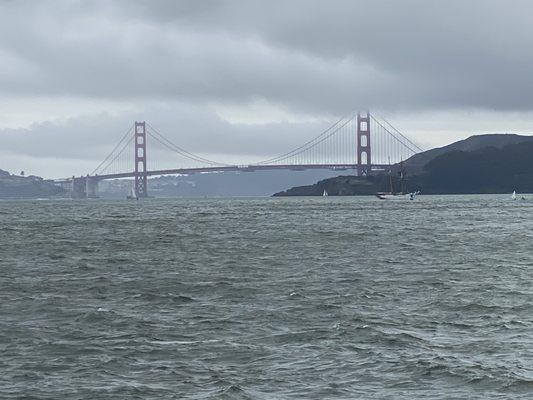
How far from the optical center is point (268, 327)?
1956cm

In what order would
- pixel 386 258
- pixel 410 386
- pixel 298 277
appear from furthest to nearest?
1. pixel 386 258
2. pixel 298 277
3. pixel 410 386

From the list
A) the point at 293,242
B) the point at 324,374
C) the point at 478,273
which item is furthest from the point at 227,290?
the point at 293,242

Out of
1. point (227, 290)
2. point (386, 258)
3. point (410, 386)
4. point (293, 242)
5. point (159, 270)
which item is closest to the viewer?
point (410, 386)

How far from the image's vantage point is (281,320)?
20.5 metres

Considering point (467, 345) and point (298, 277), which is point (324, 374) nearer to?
point (467, 345)

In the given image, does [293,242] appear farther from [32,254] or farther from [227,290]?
[227,290]

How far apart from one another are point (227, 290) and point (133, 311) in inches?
192

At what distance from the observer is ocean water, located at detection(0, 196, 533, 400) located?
1447cm

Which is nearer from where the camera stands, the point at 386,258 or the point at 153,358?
the point at 153,358

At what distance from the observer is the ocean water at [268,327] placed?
14469mm

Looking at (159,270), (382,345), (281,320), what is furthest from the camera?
(159,270)

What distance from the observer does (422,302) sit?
2353 cm

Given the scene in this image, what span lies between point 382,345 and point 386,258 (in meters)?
21.6

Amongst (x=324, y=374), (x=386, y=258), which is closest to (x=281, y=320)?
(x=324, y=374)
